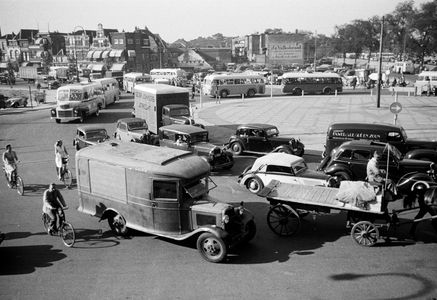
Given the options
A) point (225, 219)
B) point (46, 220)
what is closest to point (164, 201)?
point (225, 219)

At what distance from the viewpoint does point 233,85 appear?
4506 centimetres

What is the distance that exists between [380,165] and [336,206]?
4.77 m

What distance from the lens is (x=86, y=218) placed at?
11.9 metres

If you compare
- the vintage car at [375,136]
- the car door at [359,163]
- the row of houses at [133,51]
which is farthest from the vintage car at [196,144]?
the row of houses at [133,51]

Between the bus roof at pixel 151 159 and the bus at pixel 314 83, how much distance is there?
121 ft

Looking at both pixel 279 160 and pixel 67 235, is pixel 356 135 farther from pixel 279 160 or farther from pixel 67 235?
pixel 67 235

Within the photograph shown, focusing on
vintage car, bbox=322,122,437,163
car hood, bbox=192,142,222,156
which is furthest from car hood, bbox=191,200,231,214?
vintage car, bbox=322,122,437,163

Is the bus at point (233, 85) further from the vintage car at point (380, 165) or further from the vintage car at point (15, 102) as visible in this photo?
the vintage car at point (380, 165)

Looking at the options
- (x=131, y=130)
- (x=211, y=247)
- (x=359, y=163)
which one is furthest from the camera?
(x=131, y=130)

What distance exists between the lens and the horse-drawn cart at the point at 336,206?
A: 9.62 m

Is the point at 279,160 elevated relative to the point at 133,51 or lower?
lower

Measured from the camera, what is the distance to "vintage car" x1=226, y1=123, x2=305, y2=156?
18609 millimetres

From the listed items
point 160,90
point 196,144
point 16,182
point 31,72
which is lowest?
point 16,182

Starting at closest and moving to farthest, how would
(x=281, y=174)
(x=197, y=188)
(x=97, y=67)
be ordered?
(x=197, y=188), (x=281, y=174), (x=97, y=67)
